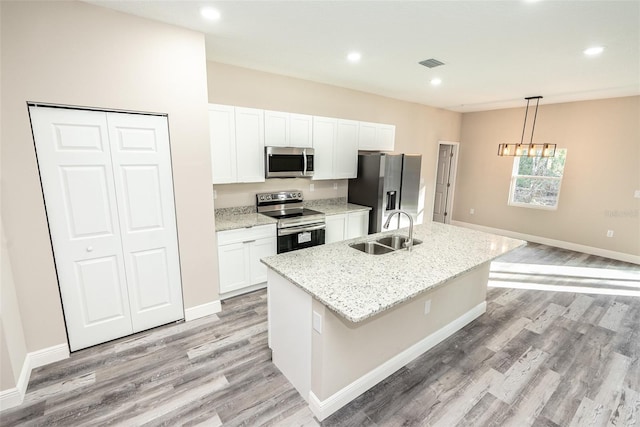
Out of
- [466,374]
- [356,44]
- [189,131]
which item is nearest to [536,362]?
[466,374]

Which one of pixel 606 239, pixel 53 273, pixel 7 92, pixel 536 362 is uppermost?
pixel 7 92

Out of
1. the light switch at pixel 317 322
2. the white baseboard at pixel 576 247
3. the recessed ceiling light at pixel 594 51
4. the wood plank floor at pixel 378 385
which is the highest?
the recessed ceiling light at pixel 594 51

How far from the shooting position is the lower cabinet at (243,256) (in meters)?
3.20

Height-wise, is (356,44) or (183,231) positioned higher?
(356,44)

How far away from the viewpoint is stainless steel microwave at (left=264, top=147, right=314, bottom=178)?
3.58m

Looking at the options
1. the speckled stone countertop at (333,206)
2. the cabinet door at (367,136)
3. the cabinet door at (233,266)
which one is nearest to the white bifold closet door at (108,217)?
the cabinet door at (233,266)

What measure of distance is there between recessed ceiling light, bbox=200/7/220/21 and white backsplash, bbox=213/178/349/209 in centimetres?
187

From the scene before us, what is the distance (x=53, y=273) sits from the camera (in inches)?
89.0

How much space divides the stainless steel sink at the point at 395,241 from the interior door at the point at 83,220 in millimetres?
2401

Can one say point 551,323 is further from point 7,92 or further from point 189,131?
point 7,92

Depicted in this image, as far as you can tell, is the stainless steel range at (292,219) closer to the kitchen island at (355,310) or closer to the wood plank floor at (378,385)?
the wood plank floor at (378,385)

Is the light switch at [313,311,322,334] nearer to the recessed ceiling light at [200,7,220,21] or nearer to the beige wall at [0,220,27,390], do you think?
the beige wall at [0,220,27,390]

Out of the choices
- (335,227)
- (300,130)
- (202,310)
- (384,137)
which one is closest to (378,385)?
(202,310)

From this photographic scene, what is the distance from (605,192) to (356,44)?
5.32 meters
